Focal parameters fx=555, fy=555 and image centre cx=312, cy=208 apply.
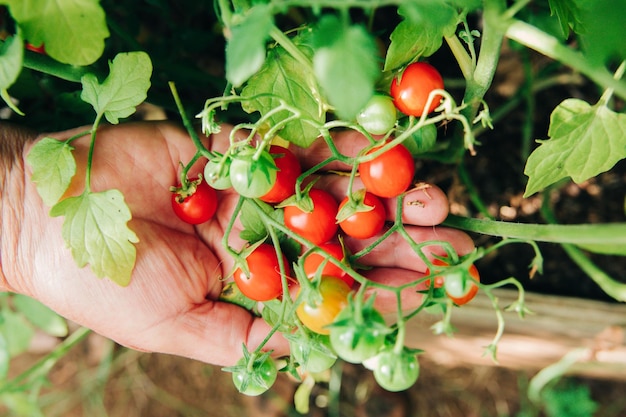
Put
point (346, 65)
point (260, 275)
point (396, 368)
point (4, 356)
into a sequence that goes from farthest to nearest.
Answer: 1. point (4, 356)
2. point (260, 275)
3. point (396, 368)
4. point (346, 65)

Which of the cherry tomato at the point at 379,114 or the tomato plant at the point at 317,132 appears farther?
the cherry tomato at the point at 379,114

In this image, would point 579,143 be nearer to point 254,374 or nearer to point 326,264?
point 326,264

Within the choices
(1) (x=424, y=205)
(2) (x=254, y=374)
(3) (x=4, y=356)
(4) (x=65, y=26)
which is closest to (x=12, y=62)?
(4) (x=65, y=26)

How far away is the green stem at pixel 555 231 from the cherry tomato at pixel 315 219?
221 mm

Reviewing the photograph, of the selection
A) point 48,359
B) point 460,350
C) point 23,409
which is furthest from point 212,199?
point 23,409

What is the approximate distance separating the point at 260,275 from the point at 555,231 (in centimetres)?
44

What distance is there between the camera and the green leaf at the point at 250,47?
58cm

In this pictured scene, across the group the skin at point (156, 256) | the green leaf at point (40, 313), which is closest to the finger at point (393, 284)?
the skin at point (156, 256)

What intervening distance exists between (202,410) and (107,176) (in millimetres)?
1128

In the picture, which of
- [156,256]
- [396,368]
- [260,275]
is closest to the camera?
[396,368]

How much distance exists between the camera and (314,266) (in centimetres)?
89

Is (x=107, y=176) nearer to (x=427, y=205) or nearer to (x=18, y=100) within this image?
→ (x=18, y=100)

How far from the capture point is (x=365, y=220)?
89 cm

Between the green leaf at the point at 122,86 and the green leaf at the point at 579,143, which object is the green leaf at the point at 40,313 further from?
the green leaf at the point at 579,143
